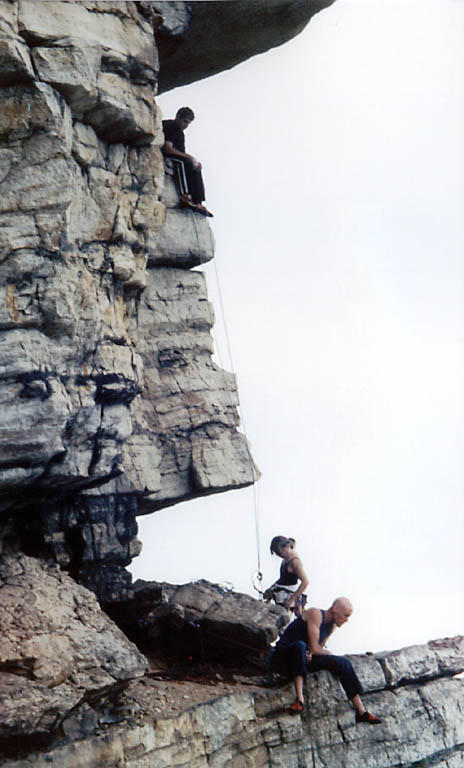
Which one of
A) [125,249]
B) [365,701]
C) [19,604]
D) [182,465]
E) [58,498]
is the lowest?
[365,701]

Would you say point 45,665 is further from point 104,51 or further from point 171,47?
point 171,47

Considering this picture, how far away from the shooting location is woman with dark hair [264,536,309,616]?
14.8m

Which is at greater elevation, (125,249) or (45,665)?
(125,249)

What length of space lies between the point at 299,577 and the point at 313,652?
169 cm

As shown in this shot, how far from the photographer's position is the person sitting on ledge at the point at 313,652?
13.2m

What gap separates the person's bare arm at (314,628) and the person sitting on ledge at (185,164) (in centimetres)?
735

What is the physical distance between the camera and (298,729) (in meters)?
13.3

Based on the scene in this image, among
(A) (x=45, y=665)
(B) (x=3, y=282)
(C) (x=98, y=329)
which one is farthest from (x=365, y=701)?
(B) (x=3, y=282)

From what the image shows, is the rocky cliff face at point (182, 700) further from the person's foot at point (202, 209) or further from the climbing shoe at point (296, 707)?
the person's foot at point (202, 209)

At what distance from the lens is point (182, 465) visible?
16.6 meters

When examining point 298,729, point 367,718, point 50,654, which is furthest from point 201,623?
point 50,654

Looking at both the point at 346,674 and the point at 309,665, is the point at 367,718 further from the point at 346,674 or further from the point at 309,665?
the point at 309,665

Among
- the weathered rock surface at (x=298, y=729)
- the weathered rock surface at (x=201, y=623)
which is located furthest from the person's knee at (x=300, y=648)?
the weathered rock surface at (x=201, y=623)

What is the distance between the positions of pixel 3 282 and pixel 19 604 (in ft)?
13.4
